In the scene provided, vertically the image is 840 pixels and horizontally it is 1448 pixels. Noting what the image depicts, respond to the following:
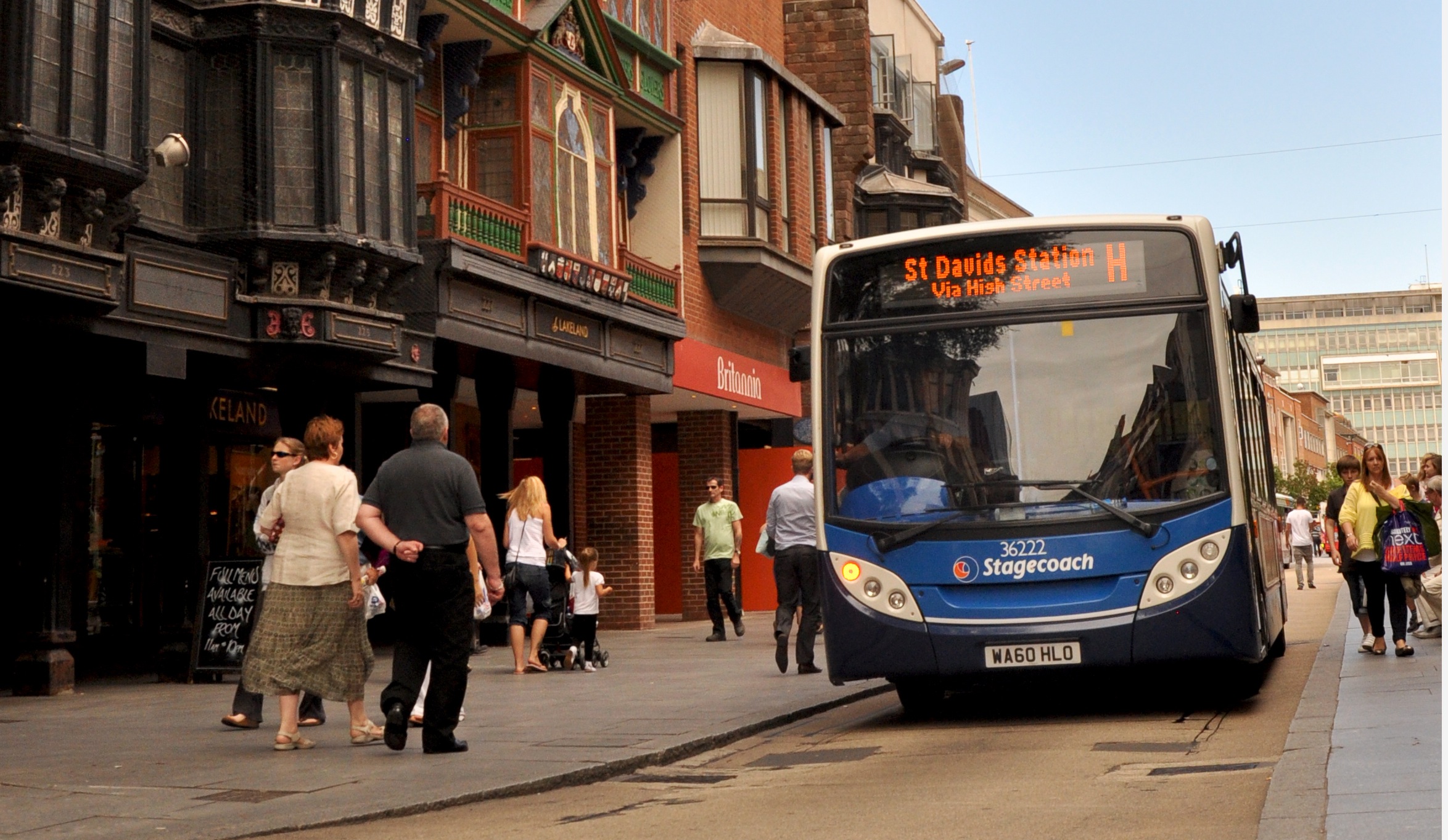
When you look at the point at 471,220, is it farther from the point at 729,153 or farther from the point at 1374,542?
the point at 1374,542

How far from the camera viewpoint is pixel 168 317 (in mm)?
13633

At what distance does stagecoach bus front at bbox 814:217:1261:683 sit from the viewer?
978 centimetres

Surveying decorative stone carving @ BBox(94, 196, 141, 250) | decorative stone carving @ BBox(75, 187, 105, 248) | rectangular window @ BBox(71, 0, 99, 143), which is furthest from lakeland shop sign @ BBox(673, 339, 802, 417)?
rectangular window @ BBox(71, 0, 99, 143)

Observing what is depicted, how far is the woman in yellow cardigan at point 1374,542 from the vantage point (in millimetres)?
13688

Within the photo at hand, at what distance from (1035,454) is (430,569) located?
141 inches

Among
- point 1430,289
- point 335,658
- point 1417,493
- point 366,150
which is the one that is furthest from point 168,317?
point 1430,289

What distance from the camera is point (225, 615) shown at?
1366cm

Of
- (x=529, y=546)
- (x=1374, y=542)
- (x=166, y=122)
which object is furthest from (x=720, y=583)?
(x=166, y=122)

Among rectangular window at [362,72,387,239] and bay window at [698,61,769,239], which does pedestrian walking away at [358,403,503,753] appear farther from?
bay window at [698,61,769,239]

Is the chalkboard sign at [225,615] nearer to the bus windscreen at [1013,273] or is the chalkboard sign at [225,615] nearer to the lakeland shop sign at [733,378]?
the bus windscreen at [1013,273]

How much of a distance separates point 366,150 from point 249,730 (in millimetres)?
6564

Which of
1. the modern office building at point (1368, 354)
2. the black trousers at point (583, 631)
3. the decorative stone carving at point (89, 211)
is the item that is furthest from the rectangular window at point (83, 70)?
the modern office building at point (1368, 354)

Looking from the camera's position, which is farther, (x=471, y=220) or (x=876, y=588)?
(x=471, y=220)

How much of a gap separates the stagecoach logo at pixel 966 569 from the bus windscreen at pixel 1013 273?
1.58 metres
